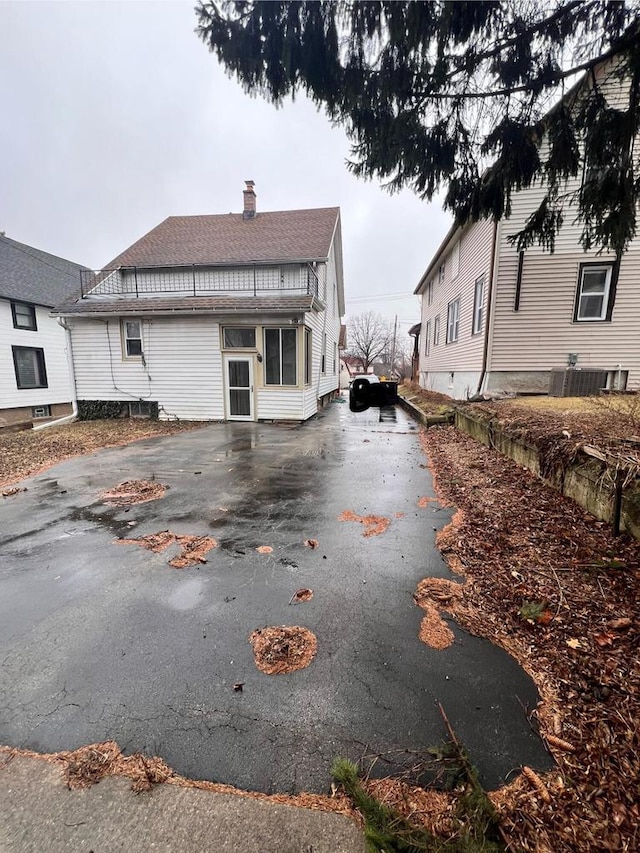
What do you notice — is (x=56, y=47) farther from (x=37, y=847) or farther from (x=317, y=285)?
(x=37, y=847)

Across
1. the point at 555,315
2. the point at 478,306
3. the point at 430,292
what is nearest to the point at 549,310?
the point at 555,315

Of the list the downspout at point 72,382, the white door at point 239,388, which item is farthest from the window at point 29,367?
the white door at point 239,388

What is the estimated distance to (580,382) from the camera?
336 inches

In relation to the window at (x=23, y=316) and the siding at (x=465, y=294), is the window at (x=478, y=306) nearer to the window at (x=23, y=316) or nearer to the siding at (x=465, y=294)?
the siding at (x=465, y=294)

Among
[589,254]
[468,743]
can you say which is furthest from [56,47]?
[589,254]

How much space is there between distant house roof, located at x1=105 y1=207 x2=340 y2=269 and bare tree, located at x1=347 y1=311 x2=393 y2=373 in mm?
36835

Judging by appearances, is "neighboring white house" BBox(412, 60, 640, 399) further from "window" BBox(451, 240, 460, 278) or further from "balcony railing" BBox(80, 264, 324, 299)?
"balcony railing" BBox(80, 264, 324, 299)

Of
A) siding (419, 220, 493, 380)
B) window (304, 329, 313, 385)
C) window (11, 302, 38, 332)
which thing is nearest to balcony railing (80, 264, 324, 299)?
window (304, 329, 313, 385)

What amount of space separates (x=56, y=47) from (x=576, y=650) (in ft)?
40.0

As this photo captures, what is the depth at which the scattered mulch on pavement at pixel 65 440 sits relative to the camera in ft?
22.6

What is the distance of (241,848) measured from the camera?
4.15 feet

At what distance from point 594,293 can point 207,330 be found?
1117 cm

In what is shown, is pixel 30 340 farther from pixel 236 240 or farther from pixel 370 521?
pixel 370 521

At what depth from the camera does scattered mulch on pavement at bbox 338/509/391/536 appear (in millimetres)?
3921
